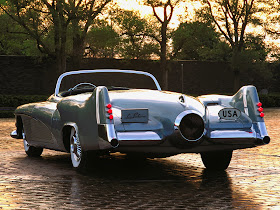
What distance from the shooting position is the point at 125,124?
7406 mm

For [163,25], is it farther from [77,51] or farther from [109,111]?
[109,111]

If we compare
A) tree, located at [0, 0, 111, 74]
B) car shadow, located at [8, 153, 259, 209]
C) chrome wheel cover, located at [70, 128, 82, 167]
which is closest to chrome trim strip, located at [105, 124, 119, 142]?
car shadow, located at [8, 153, 259, 209]

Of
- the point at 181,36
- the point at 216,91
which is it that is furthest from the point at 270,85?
the point at 181,36

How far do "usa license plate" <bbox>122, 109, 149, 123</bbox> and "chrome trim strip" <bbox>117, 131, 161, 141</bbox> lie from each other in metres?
0.18

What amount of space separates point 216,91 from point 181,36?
30.4ft

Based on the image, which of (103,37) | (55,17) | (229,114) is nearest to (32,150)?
(229,114)

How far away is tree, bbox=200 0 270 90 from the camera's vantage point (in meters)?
47.3

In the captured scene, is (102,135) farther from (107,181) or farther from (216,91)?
(216,91)

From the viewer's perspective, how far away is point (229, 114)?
785 cm

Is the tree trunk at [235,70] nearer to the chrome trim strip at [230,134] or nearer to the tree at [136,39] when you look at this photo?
the tree at [136,39]

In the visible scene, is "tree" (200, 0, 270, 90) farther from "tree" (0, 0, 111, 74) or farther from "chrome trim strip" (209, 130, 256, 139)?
"chrome trim strip" (209, 130, 256, 139)

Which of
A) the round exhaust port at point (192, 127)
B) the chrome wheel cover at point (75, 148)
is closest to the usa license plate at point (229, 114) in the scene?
the round exhaust port at point (192, 127)

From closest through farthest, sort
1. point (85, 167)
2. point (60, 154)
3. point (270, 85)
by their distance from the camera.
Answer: point (85, 167)
point (60, 154)
point (270, 85)

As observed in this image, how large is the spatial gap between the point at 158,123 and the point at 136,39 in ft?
114
